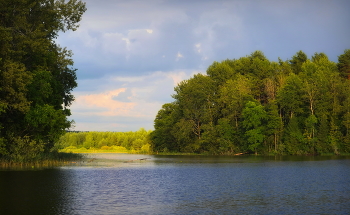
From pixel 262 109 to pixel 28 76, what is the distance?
59.1 metres

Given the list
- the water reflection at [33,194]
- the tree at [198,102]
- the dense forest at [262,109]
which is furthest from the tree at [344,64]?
the water reflection at [33,194]

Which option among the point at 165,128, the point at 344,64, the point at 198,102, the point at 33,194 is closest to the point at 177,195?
the point at 33,194

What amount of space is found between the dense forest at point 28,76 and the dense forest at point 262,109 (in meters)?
51.1

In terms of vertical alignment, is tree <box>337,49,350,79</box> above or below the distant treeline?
above

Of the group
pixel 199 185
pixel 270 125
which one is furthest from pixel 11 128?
pixel 270 125

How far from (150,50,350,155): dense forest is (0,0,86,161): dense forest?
51.1m

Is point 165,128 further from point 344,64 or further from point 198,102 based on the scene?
point 344,64

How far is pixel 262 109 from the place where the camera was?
295 ft

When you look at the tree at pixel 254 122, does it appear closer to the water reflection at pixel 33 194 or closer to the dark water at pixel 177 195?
the dark water at pixel 177 195

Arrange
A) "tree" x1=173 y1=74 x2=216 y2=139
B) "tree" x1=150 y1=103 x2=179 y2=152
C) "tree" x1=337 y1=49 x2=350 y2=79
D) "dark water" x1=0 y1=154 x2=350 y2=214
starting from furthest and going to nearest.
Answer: "tree" x1=150 y1=103 x2=179 y2=152 < "tree" x1=173 y1=74 x2=216 y2=139 < "tree" x1=337 y1=49 x2=350 y2=79 < "dark water" x1=0 y1=154 x2=350 y2=214

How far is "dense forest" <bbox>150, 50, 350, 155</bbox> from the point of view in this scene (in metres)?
84.7

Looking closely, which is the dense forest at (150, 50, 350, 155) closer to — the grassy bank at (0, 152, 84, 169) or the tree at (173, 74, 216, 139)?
the tree at (173, 74, 216, 139)

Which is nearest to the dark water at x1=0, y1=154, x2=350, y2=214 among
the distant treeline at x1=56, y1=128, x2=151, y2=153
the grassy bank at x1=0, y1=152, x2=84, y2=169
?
the grassy bank at x1=0, y1=152, x2=84, y2=169

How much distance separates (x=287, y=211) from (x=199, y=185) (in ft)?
39.2
